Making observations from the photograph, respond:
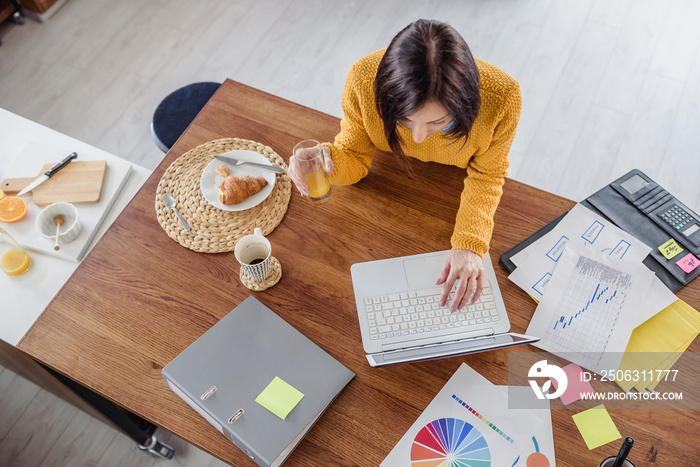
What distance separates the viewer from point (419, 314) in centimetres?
118

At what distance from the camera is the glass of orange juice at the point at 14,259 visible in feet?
4.72

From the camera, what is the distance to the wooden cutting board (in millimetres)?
1514

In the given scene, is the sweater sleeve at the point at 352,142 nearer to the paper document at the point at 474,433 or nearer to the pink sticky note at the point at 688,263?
the paper document at the point at 474,433

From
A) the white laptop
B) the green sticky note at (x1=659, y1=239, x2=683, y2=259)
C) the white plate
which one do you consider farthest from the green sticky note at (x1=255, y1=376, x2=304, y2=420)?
the green sticky note at (x1=659, y1=239, x2=683, y2=259)

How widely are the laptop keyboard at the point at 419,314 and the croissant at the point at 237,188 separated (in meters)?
0.42

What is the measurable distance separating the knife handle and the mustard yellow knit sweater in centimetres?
86

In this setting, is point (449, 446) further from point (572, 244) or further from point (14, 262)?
point (14, 262)

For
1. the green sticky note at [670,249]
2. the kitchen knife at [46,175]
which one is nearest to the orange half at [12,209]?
the kitchen knife at [46,175]

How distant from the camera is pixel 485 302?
3.92 ft

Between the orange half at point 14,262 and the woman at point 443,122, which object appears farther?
the orange half at point 14,262

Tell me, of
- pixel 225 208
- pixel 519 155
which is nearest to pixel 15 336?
pixel 225 208

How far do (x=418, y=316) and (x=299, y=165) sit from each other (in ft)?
1.49

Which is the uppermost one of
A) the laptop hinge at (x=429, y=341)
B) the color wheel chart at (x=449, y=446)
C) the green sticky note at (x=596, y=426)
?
the laptop hinge at (x=429, y=341)

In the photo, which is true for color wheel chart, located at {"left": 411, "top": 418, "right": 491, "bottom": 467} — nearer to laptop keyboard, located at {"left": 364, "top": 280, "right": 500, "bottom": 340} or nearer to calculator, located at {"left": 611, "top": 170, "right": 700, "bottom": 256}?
laptop keyboard, located at {"left": 364, "top": 280, "right": 500, "bottom": 340}
